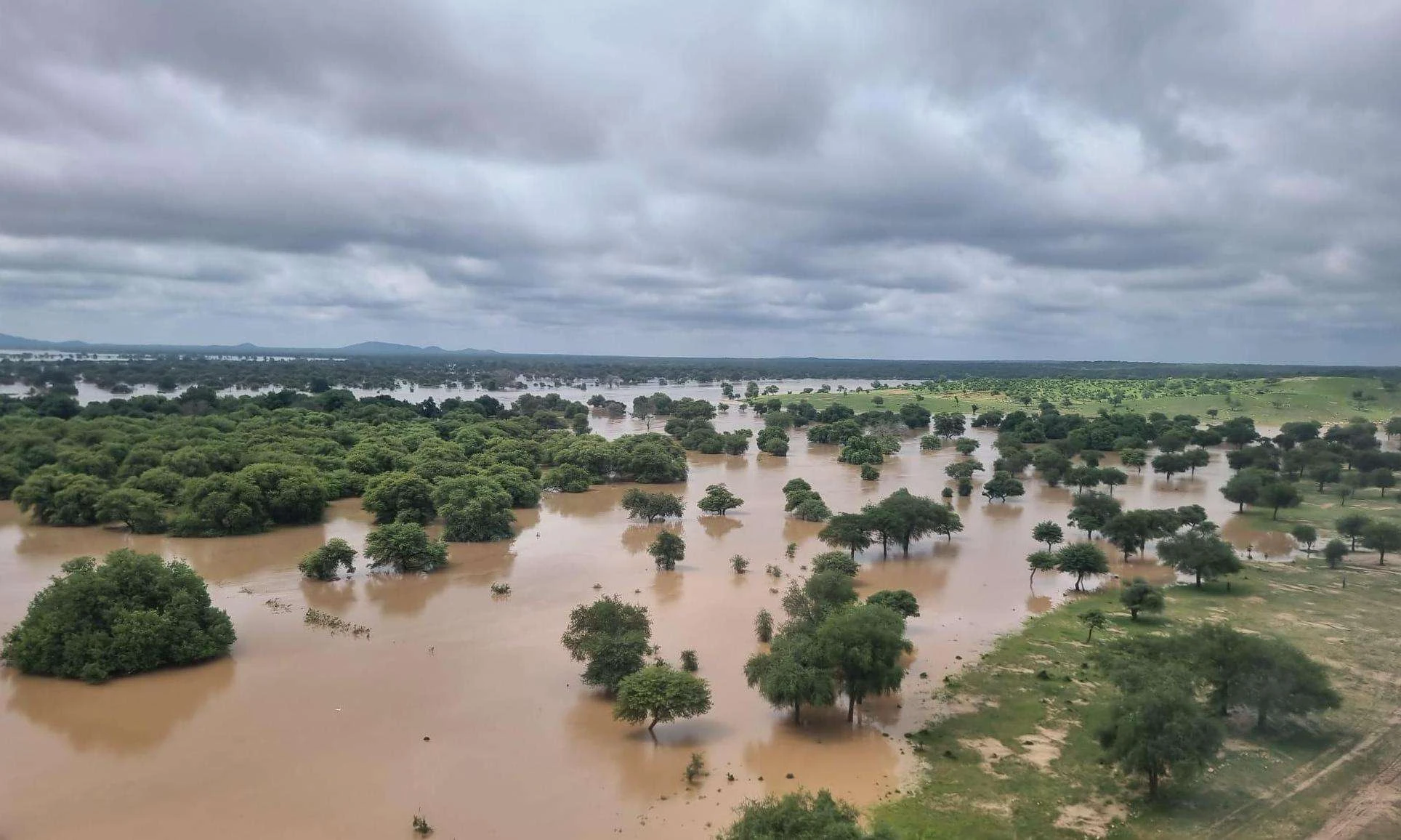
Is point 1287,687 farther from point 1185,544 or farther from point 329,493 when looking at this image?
point 329,493

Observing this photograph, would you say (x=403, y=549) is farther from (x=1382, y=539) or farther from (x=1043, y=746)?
(x=1382, y=539)

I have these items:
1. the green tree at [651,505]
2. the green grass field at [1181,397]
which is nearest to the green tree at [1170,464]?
the green tree at [651,505]

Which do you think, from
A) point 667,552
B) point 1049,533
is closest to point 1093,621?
point 1049,533

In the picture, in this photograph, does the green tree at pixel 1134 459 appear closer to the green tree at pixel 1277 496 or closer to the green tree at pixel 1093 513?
the green tree at pixel 1277 496

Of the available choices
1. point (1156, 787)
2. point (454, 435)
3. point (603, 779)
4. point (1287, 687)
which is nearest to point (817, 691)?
point (603, 779)

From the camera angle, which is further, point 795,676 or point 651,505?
point 651,505

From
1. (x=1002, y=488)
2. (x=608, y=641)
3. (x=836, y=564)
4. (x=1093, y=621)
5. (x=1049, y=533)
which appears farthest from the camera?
(x=1002, y=488)
